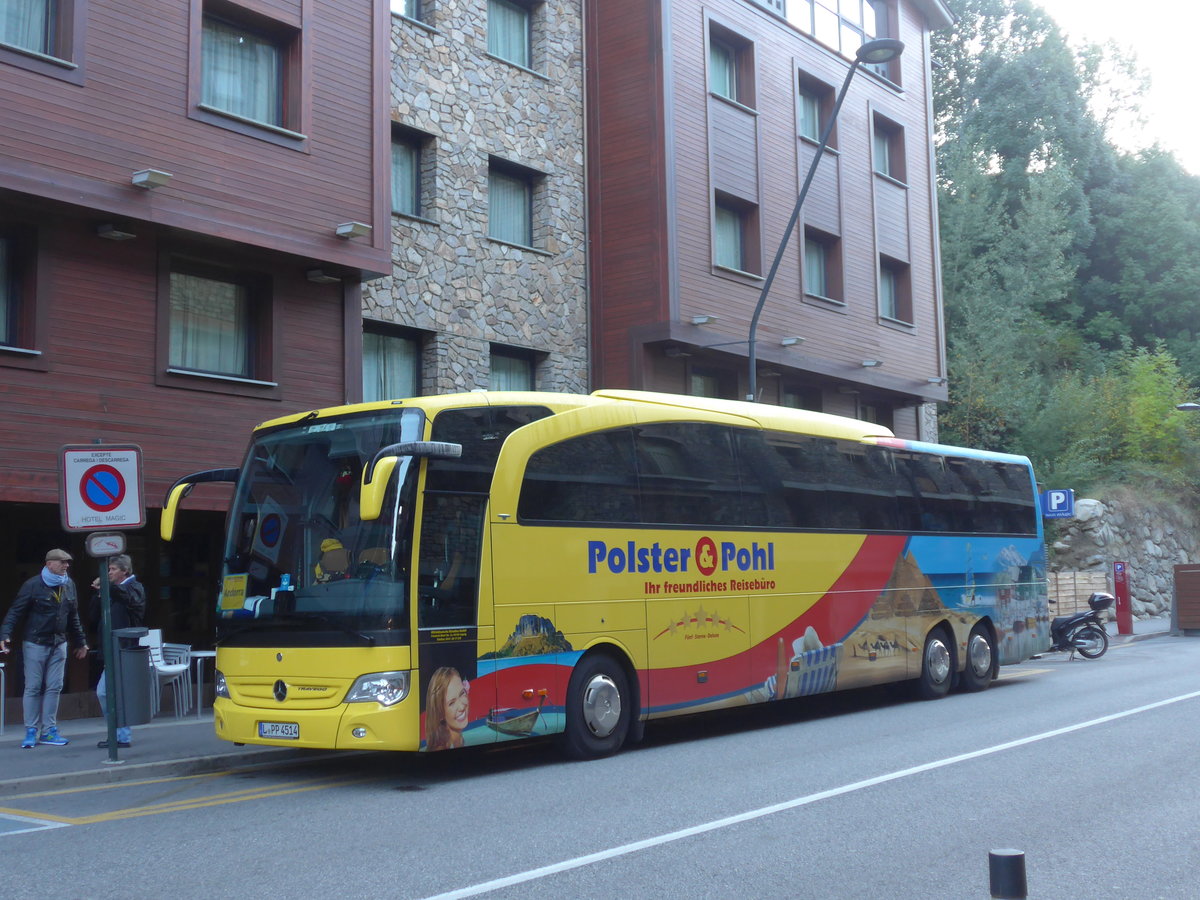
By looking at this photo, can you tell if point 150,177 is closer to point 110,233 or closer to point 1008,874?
point 110,233

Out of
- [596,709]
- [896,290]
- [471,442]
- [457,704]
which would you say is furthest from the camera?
[896,290]

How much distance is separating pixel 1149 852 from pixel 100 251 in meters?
12.7

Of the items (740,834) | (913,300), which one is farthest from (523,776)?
(913,300)

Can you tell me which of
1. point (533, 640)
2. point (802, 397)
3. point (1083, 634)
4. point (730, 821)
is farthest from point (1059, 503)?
point (730, 821)

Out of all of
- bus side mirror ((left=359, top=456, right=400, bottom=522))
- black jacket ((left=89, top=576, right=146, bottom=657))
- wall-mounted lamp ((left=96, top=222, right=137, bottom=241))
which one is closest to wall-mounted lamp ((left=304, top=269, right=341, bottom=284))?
wall-mounted lamp ((left=96, top=222, right=137, bottom=241))

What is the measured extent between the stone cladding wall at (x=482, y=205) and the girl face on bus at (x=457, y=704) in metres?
9.76

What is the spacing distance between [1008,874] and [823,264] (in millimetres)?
24465

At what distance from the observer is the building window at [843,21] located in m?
27.9

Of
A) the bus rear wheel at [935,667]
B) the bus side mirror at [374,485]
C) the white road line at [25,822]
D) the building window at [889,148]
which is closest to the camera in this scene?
the white road line at [25,822]

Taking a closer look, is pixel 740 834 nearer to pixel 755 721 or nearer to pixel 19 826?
pixel 19 826

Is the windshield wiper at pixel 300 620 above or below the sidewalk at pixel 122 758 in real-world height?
above

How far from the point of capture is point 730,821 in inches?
317

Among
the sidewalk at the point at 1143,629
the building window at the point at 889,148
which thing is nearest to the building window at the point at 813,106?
the building window at the point at 889,148

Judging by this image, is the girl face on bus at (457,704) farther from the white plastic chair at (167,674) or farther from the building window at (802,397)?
the building window at (802,397)
